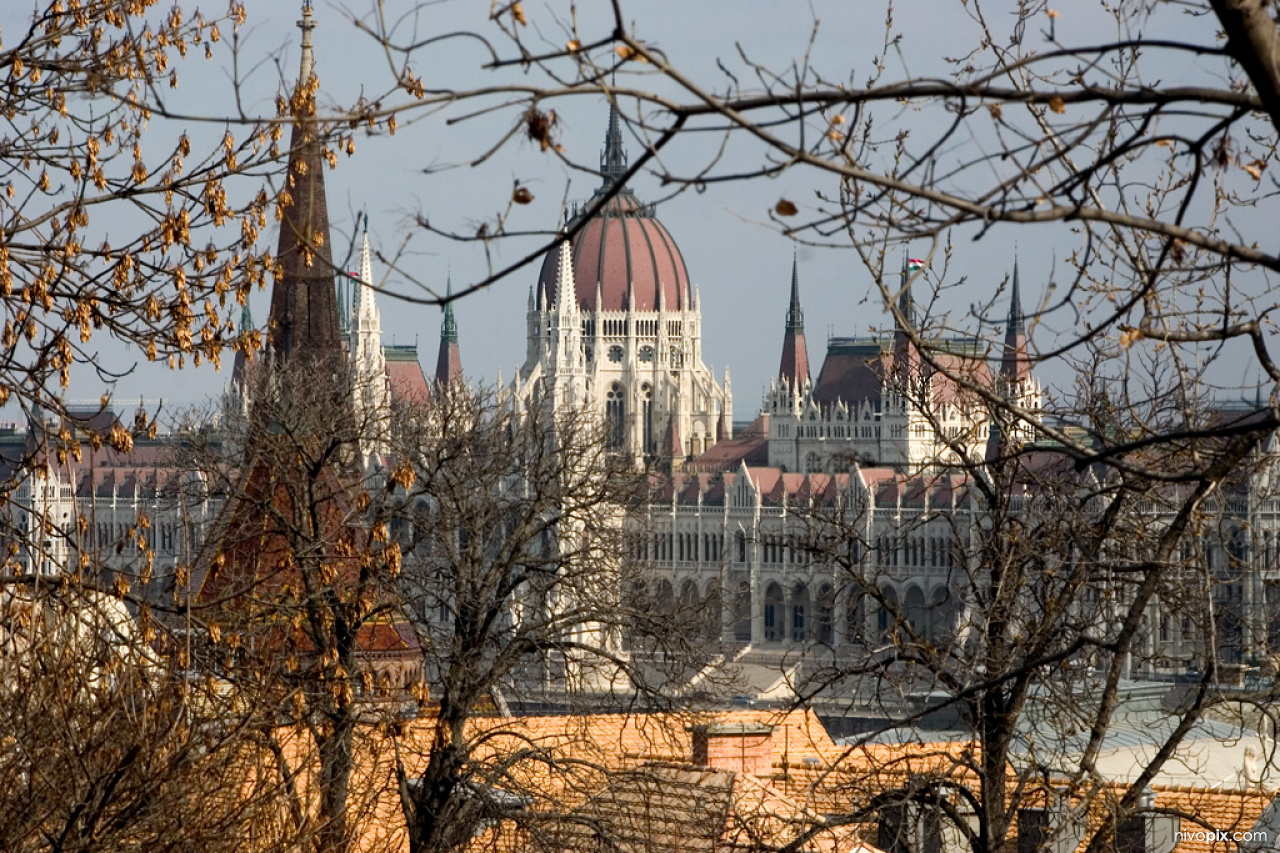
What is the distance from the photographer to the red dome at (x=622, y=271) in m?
132

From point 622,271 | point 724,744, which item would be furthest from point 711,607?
point 622,271

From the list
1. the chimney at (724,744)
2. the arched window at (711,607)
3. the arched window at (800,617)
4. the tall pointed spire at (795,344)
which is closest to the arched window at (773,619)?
the arched window at (800,617)

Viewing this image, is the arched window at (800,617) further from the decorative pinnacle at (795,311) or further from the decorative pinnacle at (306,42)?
the decorative pinnacle at (306,42)

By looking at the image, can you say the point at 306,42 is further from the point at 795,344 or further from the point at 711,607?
the point at 795,344

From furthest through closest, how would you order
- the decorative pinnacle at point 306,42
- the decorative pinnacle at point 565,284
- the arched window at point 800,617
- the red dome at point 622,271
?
the red dome at point 622,271, the decorative pinnacle at point 565,284, the arched window at point 800,617, the decorative pinnacle at point 306,42

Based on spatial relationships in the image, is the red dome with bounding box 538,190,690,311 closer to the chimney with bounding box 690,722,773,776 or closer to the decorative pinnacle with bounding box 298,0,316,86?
the decorative pinnacle with bounding box 298,0,316,86

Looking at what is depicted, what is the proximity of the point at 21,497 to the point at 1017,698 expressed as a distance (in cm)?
10257

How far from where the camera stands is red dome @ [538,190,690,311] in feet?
432

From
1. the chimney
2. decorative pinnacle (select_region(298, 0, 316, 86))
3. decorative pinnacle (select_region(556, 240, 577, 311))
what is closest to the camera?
the chimney

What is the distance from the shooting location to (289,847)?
8562 mm

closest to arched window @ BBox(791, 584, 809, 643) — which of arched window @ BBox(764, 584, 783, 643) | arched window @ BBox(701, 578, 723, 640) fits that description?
arched window @ BBox(764, 584, 783, 643)

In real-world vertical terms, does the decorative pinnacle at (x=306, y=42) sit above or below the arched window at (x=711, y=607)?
above

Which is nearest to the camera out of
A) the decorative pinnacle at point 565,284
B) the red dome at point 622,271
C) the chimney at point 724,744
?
the chimney at point 724,744

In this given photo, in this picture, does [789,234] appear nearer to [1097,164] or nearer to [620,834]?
[1097,164]
